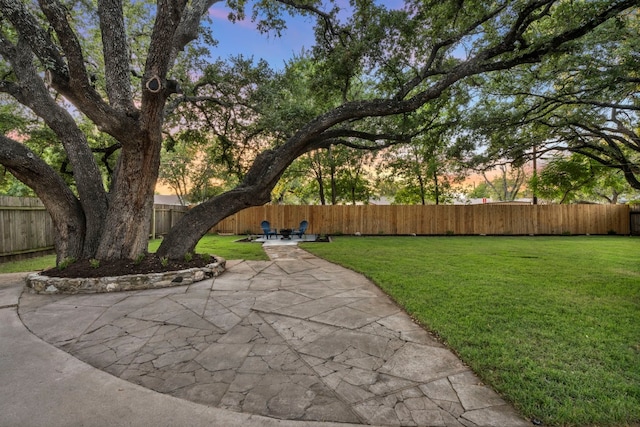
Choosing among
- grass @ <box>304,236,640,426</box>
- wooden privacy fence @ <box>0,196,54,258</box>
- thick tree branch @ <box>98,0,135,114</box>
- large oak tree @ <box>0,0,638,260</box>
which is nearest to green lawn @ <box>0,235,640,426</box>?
grass @ <box>304,236,640,426</box>

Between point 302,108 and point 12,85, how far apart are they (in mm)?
5407

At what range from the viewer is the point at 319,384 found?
2.02 meters

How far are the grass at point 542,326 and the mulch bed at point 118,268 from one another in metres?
3.40

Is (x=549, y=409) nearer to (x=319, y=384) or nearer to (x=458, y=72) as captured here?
(x=319, y=384)

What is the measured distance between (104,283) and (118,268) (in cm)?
43

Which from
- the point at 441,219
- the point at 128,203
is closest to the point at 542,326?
the point at 128,203

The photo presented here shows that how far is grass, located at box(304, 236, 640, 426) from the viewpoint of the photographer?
1844 mm

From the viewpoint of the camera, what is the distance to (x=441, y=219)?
50.8ft

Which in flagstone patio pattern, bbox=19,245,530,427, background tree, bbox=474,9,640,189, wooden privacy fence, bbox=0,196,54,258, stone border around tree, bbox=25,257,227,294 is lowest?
flagstone patio pattern, bbox=19,245,530,427

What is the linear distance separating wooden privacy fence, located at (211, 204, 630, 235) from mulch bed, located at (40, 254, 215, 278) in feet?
32.7

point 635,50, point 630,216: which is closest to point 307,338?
A: point 635,50

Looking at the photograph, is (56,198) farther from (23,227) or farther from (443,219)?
(443,219)

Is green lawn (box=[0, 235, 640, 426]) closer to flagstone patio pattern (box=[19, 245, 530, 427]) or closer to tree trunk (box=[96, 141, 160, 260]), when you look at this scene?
flagstone patio pattern (box=[19, 245, 530, 427])

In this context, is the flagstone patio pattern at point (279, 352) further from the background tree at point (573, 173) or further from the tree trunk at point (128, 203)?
the background tree at point (573, 173)
